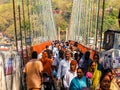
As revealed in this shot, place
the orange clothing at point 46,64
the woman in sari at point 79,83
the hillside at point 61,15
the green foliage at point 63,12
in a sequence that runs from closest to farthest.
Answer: the woman in sari at point 79,83 → the orange clothing at point 46,64 → the hillside at point 61,15 → the green foliage at point 63,12

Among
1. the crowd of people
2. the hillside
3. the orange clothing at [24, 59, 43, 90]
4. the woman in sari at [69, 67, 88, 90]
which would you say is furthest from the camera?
the hillside

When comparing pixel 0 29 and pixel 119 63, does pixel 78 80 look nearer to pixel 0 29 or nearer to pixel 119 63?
pixel 119 63

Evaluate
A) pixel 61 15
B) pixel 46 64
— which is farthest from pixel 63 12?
pixel 46 64

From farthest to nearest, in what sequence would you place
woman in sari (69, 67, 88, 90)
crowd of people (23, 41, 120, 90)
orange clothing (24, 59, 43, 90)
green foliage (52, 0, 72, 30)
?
green foliage (52, 0, 72, 30)
orange clothing (24, 59, 43, 90)
crowd of people (23, 41, 120, 90)
woman in sari (69, 67, 88, 90)

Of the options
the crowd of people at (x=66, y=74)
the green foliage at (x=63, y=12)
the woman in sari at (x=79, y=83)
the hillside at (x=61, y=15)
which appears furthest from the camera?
the green foliage at (x=63, y=12)

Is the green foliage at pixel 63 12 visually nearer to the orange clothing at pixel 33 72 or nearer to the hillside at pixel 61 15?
the hillside at pixel 61 15

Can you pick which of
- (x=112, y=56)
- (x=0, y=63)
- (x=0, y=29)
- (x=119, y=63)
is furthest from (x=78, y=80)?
(x=0, y=29)

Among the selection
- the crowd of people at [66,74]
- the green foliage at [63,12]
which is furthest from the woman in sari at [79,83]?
the green foliage at [63,12]

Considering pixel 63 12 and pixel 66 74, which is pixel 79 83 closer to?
pixel 66 74

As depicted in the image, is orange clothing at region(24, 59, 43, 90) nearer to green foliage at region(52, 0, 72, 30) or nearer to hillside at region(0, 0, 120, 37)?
hillside at region(0, 0, 120, 37)

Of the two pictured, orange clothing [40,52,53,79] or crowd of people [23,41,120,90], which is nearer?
crowd of people [23,41,120,90]

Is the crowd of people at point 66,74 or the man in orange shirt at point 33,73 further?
the man in orange shirt at point 33,73

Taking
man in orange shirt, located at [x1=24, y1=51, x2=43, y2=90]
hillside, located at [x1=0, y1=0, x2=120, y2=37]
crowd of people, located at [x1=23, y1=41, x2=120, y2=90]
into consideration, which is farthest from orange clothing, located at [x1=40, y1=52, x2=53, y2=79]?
hillside, located at [x1=0, y1=0, x2=120, y2=37]

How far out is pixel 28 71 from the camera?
287 inches
